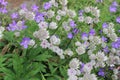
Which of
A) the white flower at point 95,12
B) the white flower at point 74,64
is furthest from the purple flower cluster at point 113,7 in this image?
the white flower at point 74,64

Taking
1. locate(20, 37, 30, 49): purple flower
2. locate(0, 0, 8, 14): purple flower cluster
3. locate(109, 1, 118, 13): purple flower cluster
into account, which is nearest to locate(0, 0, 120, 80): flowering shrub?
locate(20, 37, 30, 49): purple flower

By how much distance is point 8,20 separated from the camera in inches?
190

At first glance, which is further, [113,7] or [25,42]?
[113,7]

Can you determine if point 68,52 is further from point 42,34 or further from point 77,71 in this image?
point 42,34

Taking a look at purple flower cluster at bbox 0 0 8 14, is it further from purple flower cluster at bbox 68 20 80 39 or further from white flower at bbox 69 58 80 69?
white flower at bbox 69 58 80 69

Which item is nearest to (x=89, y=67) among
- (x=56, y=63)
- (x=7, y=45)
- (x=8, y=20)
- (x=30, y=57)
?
(x=56, y=63)

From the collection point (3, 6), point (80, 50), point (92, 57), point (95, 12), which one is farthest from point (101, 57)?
point (3, 6)

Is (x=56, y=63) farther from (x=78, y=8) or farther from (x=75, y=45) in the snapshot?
(x=78, y=8)

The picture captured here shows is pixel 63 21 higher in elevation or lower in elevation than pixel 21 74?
higher

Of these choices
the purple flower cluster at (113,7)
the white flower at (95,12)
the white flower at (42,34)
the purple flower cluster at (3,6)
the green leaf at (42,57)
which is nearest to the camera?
the white flower at (42,34)

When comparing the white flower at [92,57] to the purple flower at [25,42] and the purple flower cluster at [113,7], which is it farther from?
→ the purple flower cluster at [113,7]

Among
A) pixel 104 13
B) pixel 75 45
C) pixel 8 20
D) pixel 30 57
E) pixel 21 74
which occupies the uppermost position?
pixel 104 13

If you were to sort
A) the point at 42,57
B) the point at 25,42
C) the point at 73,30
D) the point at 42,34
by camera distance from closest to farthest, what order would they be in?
1. the point at 42,34
2. the point at 25,42
3. the point at 42,57
4. the point at 73,30

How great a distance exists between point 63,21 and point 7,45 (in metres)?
0.69
